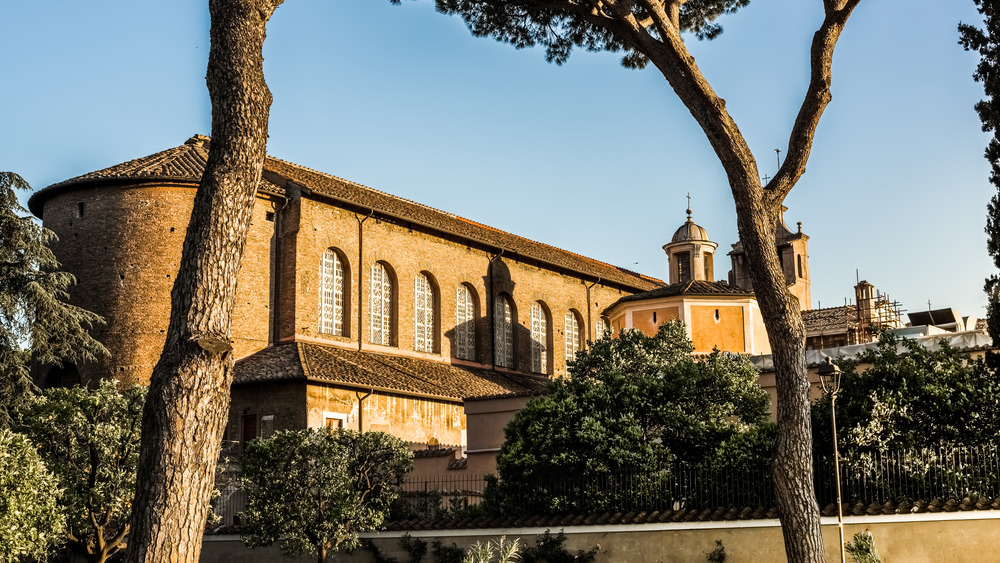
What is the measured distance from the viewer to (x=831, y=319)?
45.8 m

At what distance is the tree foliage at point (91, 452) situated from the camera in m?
18.3

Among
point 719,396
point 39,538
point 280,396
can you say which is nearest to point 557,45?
point 719,396

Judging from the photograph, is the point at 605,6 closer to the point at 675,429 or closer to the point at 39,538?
the point at 675,429

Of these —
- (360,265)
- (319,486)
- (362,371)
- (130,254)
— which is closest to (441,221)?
(360,265)

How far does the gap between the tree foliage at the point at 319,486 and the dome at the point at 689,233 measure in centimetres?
2861

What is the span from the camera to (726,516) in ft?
50.1

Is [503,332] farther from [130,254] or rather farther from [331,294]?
[130,254]

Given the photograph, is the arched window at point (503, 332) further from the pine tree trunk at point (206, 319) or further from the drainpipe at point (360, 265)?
the pine tree trunk at point (206, 319)

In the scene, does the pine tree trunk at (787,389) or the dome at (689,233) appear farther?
the dome at (689,233)

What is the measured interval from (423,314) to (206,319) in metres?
25.6

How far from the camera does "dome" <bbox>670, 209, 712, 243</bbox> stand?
4578 centimetres

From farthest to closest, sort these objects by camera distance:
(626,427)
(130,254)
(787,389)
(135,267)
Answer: (130,254) → (135,267) → (626,427) → (787,389)

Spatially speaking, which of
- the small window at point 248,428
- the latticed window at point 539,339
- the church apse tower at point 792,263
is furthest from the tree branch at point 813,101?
the church apse tower at point 792,263

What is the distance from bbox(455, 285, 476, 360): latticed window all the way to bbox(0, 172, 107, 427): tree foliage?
41.4 ft
